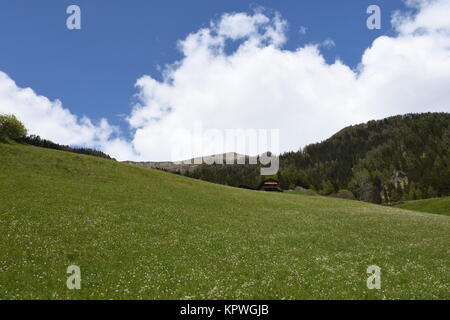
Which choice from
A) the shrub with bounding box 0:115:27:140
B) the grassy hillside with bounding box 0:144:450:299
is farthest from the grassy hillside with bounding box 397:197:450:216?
the shrub with bounding box 0:115:27:140

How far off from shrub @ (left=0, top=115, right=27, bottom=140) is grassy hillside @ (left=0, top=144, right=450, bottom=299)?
39992mm

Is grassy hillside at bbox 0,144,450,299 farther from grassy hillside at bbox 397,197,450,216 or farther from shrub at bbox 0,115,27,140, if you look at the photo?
grassy hillside at bbox 397,197,450,216

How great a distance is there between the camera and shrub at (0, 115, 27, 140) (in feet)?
240

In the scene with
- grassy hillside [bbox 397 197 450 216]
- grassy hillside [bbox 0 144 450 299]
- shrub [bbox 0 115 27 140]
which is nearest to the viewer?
grassy hillside [bbox 0 144 450 299]

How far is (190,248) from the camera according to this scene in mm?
20156

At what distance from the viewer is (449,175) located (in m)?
149

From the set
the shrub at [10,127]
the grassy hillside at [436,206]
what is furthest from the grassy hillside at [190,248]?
the grassy hillside at [436,206]

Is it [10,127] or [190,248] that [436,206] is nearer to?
[190,248]

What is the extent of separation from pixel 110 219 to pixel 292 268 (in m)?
19.1

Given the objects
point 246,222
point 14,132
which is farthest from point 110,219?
point 14,132

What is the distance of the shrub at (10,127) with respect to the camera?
73125 millimetres

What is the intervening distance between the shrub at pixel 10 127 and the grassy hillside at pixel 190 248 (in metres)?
40.0

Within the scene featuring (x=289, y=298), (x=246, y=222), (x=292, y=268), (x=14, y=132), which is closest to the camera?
(x=289, y=298)

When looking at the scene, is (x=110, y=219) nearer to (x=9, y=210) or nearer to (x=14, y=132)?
(x=9, y=210)
